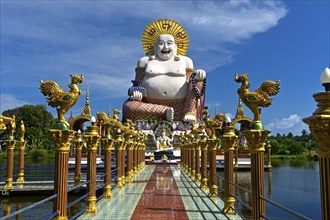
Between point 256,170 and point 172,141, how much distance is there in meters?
24.8

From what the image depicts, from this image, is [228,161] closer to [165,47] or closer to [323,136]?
[323,136]

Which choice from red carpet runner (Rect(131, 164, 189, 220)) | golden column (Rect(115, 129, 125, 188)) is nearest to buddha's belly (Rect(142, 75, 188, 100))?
golden column (Rect(115, 129, 125, 188))

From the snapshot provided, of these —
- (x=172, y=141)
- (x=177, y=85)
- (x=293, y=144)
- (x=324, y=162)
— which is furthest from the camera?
(x=293, y=144)

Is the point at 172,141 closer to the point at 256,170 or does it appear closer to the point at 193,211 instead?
the point at 193,211

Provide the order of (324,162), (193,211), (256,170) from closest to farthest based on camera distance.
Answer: (324,162) → (256,170) → (193,211)

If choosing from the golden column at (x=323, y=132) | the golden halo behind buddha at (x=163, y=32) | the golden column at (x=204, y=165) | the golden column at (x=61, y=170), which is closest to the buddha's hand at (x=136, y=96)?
the golden halo behind buddha at (x=163, y=32)

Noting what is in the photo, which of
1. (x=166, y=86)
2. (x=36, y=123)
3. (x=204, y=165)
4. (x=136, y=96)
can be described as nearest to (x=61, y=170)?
(x=204, y=165)

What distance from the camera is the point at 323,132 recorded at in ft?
9.24

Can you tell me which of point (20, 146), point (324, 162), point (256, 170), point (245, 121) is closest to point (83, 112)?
point (245, 121)

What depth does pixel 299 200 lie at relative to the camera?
1384cm

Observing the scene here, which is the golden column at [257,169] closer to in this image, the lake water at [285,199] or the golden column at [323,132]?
the golden column at [323,132]

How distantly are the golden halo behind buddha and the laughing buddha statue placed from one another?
107 mm

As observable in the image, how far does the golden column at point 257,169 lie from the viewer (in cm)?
495

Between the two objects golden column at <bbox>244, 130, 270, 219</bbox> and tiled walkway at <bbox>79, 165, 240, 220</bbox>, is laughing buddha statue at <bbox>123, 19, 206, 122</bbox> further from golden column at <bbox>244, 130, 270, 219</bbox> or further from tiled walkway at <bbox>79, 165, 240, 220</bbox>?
golden column at <bbox>244, 130, 270, 219</bbox>
